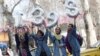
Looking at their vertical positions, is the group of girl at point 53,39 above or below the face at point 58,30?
below

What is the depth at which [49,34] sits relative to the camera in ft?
168

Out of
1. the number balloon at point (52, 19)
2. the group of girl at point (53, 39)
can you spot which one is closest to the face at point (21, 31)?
the group of girl at point (53, 39)

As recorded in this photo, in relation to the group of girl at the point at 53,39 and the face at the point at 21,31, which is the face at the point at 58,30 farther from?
the face at the point at 21,31

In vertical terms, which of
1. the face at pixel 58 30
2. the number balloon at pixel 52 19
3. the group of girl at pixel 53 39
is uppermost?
the number balloon at pixel 52 19

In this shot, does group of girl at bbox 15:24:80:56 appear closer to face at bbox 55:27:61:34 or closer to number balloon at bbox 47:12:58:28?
face at bbox 55:27:61:34

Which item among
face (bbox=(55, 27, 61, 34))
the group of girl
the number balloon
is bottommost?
the group of girl

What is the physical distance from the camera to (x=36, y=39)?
51.3 metres

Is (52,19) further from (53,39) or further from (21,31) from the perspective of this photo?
(21,31)

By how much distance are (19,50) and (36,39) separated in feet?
1.17

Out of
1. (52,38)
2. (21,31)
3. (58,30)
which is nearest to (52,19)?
(58,30)

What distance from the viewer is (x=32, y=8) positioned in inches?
2024

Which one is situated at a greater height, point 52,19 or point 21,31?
point 52,19

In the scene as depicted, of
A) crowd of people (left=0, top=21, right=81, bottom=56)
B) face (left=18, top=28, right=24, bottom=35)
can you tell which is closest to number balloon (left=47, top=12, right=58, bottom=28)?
crowd of people (left=0, top=21, right=81, bottom=56)

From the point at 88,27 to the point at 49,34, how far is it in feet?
2.29
